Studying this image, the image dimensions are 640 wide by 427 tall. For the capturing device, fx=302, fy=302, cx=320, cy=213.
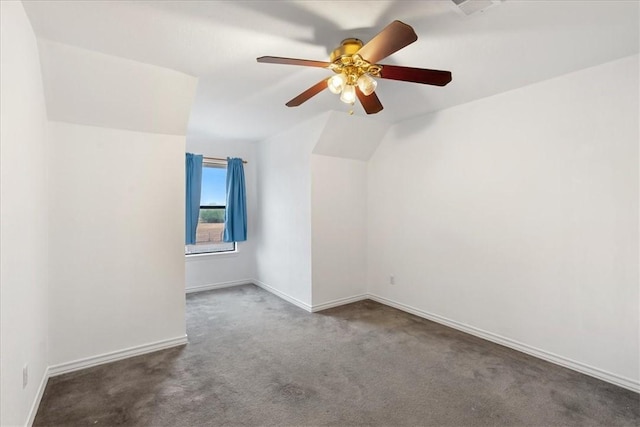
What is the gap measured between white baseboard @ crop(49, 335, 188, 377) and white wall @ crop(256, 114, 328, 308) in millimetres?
1626

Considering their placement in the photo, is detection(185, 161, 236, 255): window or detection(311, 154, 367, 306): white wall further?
detection(185, 161, 236, 255): window

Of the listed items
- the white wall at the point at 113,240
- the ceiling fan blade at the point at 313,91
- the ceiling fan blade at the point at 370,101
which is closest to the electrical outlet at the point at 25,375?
the white wall at the point at 113,240

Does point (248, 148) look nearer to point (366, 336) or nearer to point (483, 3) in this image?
point (366, 336)

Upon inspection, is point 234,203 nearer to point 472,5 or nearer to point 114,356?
point 114,356

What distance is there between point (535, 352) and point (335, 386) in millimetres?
1875

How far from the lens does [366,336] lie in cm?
314

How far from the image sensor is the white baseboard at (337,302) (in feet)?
12.8

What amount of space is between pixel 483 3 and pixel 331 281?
3253 mm

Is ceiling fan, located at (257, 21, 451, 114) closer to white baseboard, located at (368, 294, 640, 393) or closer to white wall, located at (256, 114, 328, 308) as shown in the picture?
white wall, located at (256, 114, 328, 308)

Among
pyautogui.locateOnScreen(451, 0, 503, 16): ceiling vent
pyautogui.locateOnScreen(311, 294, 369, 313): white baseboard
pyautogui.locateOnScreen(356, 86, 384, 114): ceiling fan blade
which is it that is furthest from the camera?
pyautogui.locateOnScreen(311, 294, 369, 313): white baseboard

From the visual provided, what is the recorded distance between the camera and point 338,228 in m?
4.13

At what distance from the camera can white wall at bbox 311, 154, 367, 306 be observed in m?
3.94

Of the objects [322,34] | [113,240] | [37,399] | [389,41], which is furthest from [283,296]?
[389,41]

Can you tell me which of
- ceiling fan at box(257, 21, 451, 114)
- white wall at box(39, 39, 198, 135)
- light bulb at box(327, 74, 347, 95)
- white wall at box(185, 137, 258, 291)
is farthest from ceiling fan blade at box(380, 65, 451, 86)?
white wall at box(185, 137, 258, 291)
